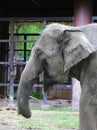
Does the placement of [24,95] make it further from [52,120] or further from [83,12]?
[83,12]

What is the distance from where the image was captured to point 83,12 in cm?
1184

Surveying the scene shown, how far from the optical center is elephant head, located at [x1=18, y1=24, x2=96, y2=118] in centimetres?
488

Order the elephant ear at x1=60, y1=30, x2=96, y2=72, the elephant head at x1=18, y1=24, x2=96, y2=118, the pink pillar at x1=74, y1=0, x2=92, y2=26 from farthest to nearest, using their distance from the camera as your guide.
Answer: the pink pillar at x1=74, y1=0, x2=92, y2=26 < the elephant head at x1=18, y1=24, x2=96, y2=118 < the elephant ear at x1=60, y1=30, x2=96, y2=72

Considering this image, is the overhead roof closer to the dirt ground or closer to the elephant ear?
the dirt ground

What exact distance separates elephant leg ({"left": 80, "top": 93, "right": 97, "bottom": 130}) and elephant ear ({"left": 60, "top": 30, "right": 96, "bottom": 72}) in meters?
0.34

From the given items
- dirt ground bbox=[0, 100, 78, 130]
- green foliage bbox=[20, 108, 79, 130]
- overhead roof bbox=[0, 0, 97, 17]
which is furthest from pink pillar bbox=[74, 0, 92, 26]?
overhead roof bbox=[0, 0, 97, 17]

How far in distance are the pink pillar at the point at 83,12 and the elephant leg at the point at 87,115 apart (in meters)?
7.09

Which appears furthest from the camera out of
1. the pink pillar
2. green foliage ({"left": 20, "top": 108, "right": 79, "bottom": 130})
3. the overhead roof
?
the overhead roof

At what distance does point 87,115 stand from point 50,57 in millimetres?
629

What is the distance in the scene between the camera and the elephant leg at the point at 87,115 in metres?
4.77

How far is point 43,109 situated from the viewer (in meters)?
11.8

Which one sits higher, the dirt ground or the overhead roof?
the overhead roof

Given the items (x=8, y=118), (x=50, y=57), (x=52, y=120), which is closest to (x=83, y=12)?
(x=52, y=120)

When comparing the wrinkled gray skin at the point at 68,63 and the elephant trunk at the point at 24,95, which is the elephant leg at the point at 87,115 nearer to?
the wrinkled gray skin at the point at 68,63
